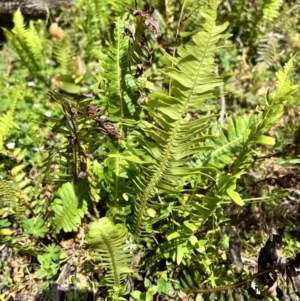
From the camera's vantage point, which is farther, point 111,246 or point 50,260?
point 50,260

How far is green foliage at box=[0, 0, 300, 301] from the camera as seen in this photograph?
154 centimetres

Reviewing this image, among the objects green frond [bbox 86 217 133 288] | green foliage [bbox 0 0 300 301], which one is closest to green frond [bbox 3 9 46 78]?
green foliage [bbox 0 0 300 301]

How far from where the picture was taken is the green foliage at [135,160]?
5.05ft

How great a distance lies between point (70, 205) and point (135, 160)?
61cm

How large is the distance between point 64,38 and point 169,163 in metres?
1.61

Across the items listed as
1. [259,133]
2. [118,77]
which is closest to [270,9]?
[118,77]

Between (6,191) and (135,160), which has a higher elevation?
(135,160)

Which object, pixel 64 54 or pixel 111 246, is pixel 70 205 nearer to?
pixel 111 246

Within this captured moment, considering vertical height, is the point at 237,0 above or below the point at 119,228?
above

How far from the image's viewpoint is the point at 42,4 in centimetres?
328

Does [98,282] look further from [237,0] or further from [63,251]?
[237,0]

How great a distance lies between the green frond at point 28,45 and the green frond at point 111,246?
1.55m

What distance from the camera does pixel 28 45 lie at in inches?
110

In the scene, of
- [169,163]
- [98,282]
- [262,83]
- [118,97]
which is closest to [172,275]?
[98,282]
